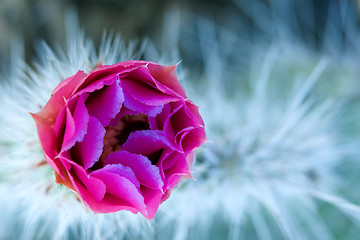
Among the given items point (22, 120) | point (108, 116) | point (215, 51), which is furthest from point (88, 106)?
point (215, 51)

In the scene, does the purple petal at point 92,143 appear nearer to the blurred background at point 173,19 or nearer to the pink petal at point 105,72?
the pink petal at point 105,72

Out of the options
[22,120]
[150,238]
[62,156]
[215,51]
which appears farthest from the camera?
[215,51]

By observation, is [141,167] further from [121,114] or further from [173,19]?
[173,19]

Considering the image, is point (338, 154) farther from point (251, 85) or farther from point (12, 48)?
point (12, 48)

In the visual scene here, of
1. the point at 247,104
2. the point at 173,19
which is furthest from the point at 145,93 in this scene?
the point at 173,19

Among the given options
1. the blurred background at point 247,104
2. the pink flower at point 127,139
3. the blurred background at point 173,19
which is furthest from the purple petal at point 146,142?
the blurred background at point 173,19

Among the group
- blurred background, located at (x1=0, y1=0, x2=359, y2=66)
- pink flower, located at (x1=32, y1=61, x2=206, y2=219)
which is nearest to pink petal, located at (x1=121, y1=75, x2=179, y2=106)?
pink flower, located at (x1=32, y1=61, x2=206, y2=219)

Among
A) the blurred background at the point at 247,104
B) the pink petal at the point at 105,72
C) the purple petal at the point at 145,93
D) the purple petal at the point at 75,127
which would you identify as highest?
the pink petal at the point at 105,72
